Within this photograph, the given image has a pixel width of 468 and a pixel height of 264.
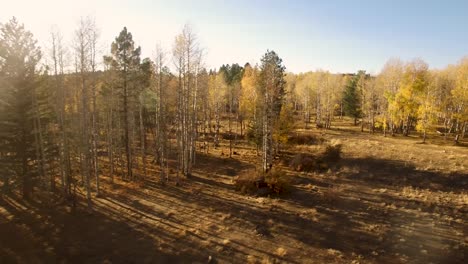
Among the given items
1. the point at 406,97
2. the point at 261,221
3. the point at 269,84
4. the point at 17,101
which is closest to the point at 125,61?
the point at 17,101

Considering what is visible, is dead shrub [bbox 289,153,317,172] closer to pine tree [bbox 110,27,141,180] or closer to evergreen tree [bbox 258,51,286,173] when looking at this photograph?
evergreen tree [bbox 258,51,286,173]

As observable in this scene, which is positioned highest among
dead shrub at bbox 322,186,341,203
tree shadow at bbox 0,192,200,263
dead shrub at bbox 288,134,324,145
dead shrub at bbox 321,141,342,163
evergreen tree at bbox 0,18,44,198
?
evergreen tree at bbox 0,18,44,198

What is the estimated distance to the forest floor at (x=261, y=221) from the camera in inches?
554

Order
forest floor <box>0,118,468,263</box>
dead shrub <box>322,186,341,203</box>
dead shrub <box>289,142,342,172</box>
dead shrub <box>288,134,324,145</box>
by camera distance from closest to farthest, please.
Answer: forest floor <box>0,118,468,263</box>
dead shrub <box>322,186,341,203</box>
dead shrub <box>289,142,342,172</box>
dead shrub <box>288,134,324,145</box>

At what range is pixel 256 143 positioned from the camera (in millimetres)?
32969

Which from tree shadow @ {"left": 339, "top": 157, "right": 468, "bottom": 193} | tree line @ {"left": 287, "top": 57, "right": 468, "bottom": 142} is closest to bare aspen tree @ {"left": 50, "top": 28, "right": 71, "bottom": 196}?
tree shadow @ {"left": 339, "top": 157, "right": 468, "bottom": 193}

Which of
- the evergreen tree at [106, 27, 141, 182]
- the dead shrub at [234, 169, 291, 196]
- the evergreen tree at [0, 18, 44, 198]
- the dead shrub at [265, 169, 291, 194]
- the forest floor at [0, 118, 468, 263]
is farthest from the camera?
the evergreen tree at [106, 27, 141, 182]

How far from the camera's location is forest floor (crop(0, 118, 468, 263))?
14062mm

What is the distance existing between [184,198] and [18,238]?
9.89 meters

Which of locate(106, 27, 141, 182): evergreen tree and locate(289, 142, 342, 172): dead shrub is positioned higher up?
locate(106, 27, 141, 182): evergreen tree

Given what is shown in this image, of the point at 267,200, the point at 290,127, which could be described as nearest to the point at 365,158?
the point at 290,127

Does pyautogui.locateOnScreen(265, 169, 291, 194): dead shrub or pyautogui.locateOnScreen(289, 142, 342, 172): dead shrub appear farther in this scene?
pyautogui.locateOnScreen(289, 142, 342, 172): dead shrub

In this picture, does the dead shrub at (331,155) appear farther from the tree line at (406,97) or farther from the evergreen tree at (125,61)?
the evergreen tree at (125,61)

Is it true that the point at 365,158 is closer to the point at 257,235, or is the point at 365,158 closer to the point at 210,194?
the point at 210,194
